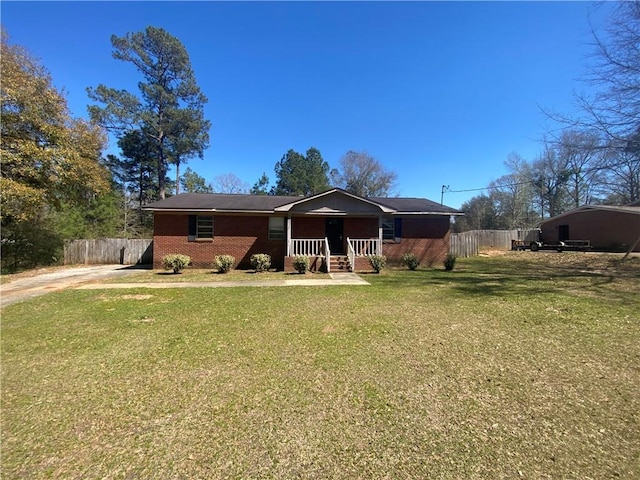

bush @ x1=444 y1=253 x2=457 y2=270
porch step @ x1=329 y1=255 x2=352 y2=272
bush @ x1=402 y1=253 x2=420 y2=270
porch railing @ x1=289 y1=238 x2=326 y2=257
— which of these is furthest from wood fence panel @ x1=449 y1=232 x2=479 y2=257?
porch railing @ x1=289 y1=238 x2=326 y2=257

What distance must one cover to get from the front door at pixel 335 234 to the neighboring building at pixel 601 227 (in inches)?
768

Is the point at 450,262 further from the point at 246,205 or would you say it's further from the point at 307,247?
the point at 246,205

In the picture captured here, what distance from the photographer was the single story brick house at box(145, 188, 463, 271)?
14.9 m

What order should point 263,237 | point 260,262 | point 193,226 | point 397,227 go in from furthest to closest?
1. point 397,227
2. point 263,237
3. point 193,226
4. point 260,262

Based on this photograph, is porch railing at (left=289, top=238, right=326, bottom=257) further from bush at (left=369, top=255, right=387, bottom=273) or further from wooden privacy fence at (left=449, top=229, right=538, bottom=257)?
wooden privacy fence at (left=449, top=229, right=538, bottom=257)

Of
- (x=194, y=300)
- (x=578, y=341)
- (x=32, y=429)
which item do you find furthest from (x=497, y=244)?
(x=32, y=429)

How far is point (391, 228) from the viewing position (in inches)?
671

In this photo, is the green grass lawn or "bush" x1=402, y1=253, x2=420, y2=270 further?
"bush" x1=402, y1=253, x2=420, y2=270

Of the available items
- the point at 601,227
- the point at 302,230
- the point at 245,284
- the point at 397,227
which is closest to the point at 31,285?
the point at 245,284

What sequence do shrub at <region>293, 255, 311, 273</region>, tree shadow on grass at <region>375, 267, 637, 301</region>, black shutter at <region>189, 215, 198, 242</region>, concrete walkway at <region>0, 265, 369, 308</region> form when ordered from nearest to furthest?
tree shadow on grass at <region>375, 267, 637, 301</region> → concrete walkway at <region>0, 265, 369, 308</region> → shrub at <region>293, 255, 311, 273</region> → black shutter at <region>189, 215, 198, 242</region>

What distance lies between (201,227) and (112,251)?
281 inches

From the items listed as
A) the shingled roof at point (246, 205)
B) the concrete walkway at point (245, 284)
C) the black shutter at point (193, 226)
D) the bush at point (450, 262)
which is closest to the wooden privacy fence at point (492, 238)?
the shingled roof at point (246, 205)

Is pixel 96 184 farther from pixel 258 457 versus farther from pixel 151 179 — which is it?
pixel 258 457

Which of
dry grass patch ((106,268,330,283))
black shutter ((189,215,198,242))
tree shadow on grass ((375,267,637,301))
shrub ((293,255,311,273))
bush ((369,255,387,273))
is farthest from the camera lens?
black shutter ((189,215,198,242))
